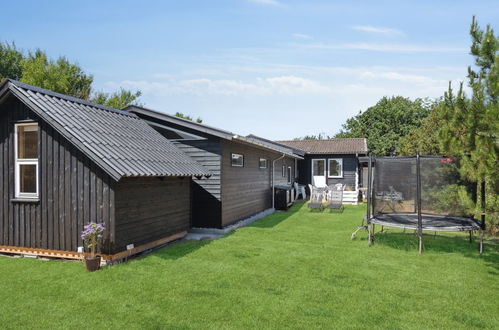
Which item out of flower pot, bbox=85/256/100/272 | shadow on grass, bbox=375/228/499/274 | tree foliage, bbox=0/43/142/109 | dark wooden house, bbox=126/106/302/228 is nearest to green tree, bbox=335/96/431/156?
tree foliage, bbox=0/43/142/109

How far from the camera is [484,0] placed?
7.41 metres

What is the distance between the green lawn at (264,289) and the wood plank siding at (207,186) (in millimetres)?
1722

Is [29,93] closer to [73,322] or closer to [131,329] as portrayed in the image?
[73,322]

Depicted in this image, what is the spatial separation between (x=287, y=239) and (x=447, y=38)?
743cm

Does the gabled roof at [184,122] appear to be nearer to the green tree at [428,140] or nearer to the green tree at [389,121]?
the green tree at [428,140]

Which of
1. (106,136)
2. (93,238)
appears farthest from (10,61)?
(93,238)

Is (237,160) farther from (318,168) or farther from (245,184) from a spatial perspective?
(318,168)

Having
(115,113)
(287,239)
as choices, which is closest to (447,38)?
(287,239)

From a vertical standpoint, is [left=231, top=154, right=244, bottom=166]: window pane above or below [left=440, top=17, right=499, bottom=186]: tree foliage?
below

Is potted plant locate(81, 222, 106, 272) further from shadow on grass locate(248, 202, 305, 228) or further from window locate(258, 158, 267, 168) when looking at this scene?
window locate(258, 158, 267, 168)

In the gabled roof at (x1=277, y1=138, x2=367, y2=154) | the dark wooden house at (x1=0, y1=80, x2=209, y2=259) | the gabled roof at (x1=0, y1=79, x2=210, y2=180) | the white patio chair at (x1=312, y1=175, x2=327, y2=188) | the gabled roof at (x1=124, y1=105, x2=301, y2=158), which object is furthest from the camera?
the gabled roof at (x1=277, y1=138, x2=367, y2=154)

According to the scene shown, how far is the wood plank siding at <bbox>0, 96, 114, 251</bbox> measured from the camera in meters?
6.75

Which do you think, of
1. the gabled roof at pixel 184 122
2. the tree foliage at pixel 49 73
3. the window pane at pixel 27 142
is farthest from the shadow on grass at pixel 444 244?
the tree foliage at pixel 49 73

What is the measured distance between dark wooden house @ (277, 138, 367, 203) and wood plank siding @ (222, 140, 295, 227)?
22.4 ft
